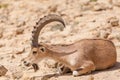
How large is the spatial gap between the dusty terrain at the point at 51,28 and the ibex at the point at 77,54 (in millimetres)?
211

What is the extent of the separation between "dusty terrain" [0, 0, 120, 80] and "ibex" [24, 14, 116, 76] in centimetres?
21

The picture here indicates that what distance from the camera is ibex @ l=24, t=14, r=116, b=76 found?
1092 centimetres

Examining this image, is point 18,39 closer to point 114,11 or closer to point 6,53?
point 6,53

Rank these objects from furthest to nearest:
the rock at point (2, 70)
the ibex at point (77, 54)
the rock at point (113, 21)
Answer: the rock at point (113, 21)
the rock at point (2, 70)
the ibex at point (77, 54)

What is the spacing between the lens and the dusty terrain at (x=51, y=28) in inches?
457

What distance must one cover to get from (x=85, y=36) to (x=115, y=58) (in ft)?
8.80

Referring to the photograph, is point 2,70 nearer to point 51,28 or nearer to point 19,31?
point 19,31

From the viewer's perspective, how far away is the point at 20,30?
1540cm

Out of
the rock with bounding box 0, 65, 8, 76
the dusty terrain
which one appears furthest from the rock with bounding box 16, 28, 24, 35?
the rock with bounding box 0, 65, 8, 76

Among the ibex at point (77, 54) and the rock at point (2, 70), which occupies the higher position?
the ibex at point (77, 54)

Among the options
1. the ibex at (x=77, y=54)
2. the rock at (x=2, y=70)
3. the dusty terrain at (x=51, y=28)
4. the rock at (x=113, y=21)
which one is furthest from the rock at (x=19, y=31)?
the ibex at (x=77, y=54)

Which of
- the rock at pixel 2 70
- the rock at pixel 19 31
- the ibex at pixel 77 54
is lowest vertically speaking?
the rock at pixel 2 70

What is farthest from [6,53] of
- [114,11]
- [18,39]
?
[114,11]

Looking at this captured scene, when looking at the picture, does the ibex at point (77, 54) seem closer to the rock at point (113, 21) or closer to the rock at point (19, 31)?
the rock at point (113, 21)
